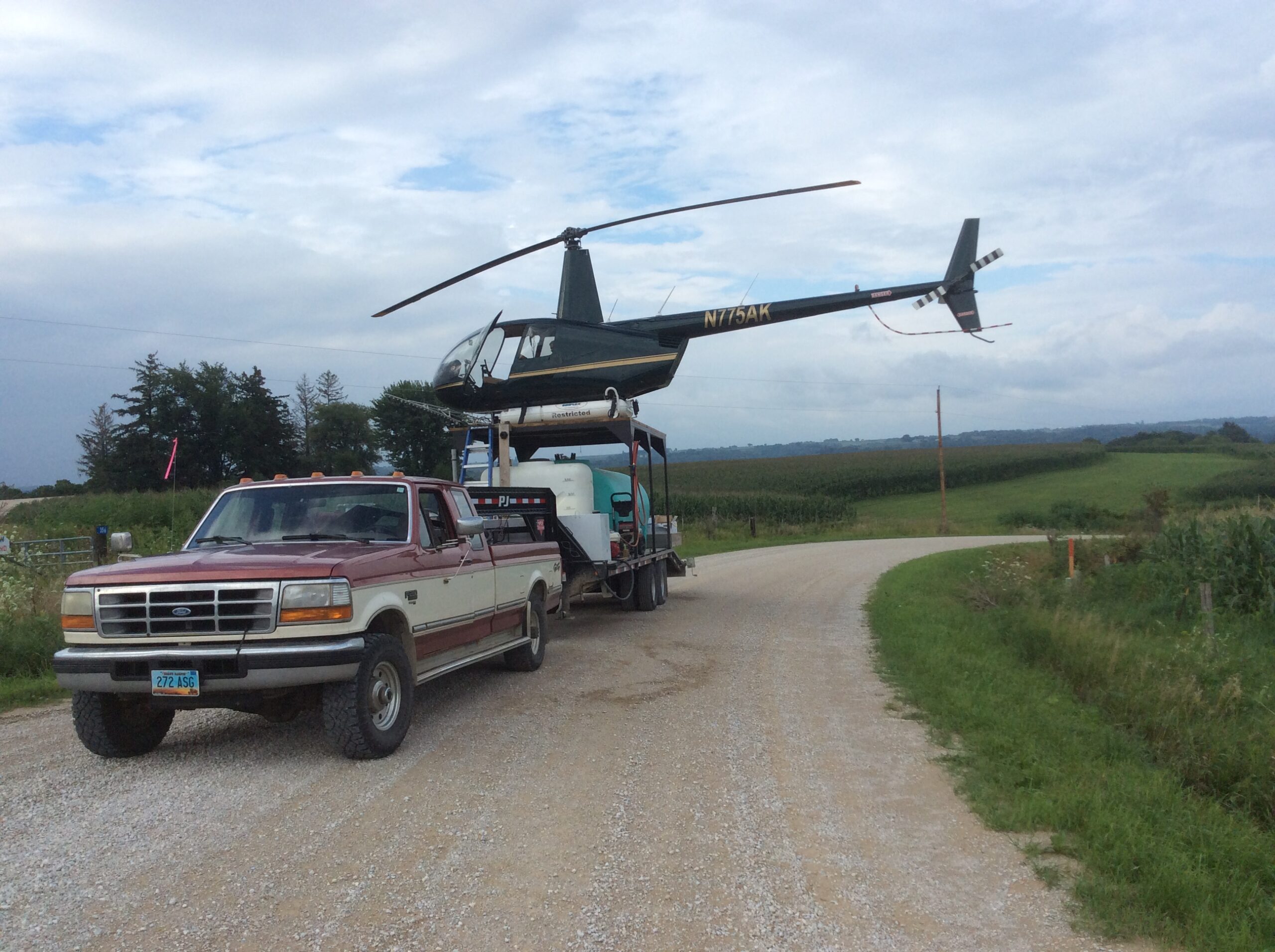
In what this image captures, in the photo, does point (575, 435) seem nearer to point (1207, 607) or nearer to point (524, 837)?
point (1207, 607)

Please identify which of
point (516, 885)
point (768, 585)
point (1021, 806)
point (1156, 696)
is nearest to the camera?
point (516, 885)

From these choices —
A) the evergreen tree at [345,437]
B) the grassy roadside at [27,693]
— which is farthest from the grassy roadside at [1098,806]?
the evergreen tree at [345,437]

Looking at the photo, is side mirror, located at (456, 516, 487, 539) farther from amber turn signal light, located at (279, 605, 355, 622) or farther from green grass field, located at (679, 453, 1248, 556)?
green grass field, located at (679, 453, 1248, 556)

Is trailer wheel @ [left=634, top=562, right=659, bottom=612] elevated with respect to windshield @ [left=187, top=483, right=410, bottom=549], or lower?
lower

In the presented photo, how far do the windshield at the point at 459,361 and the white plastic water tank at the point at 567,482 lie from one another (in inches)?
85.8

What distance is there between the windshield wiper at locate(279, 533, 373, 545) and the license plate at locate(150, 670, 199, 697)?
161 centimetres

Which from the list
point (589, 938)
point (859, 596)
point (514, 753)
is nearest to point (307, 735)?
point (514, 753)

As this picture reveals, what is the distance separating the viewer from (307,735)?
24.0 ft

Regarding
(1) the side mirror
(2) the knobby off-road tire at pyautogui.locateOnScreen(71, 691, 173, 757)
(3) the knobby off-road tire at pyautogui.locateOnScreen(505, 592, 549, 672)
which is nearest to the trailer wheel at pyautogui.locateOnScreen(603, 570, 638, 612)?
(3) the knobby off-road tire at pyautogui.locateOnScreen(505, 592, 549, 672)

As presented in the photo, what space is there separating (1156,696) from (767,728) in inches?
163

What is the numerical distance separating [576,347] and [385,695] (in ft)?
31.9

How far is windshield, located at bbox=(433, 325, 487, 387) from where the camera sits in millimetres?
15852

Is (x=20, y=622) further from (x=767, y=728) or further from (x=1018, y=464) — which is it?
(x=1018, y=464)

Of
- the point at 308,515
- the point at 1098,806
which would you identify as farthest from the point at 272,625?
the point at 1098,806
